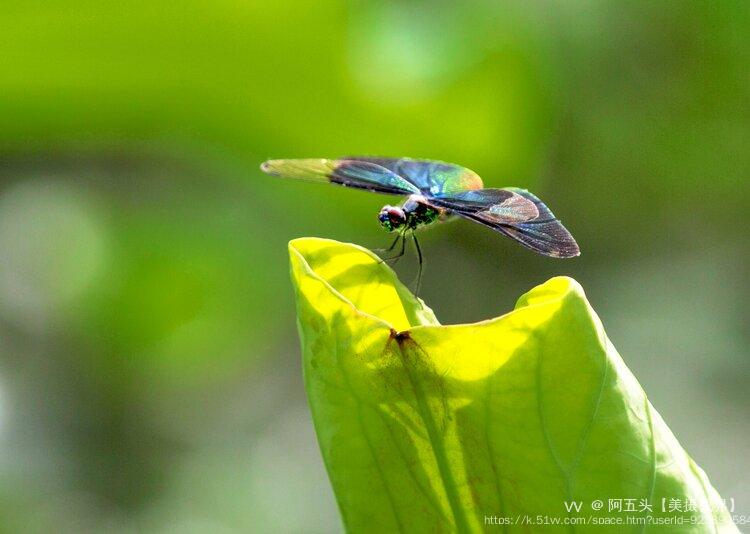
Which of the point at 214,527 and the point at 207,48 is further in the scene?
the point at 214,527

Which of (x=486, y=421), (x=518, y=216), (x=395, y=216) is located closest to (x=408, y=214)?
(x=395, y=216)

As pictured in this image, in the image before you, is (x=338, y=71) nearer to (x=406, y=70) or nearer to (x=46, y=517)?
(x=406, y=70)

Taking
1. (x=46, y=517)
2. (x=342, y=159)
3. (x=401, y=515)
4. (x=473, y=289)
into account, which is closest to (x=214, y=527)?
(x=46, y=517)

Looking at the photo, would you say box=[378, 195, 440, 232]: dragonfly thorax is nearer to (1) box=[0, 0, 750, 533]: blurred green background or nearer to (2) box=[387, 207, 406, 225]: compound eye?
(2) box=[387, 207, 406, 225]: compound eye

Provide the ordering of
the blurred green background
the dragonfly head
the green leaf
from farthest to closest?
1. the blurred green background
2. the dragonfly head
3. the green leaf

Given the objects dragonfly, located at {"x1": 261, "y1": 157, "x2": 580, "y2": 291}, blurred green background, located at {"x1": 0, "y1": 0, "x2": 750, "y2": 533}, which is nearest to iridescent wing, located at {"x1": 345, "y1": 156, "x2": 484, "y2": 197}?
dragonfly, located at {"x1": 261, "y1": 157, "x2": 580, "y2": 291}

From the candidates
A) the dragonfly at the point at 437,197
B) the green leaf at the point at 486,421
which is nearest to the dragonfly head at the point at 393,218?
the dragonfly at the point at 437,197

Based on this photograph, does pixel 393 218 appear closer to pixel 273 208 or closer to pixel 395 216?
pixel 395 216

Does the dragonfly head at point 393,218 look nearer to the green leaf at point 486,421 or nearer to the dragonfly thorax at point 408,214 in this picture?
the dragonfly thorax at point 408,214
